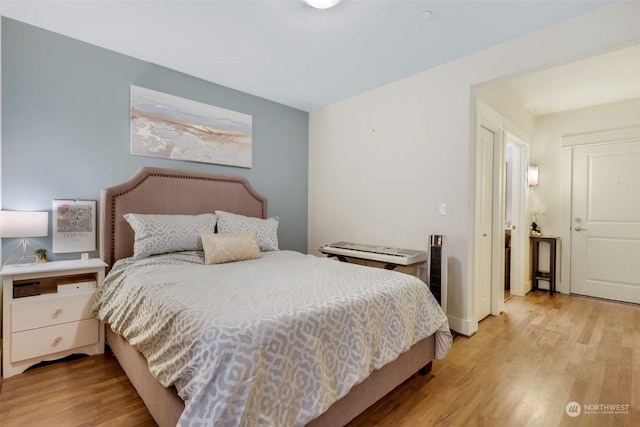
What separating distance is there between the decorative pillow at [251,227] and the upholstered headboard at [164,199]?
33cm

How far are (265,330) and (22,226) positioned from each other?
207 cm

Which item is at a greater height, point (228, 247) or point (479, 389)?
point (228, 247)

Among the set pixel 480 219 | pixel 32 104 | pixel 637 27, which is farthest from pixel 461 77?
pixel 32 104

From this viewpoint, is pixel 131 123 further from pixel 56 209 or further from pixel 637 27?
pixel 637 27

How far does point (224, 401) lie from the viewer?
1.00 meters

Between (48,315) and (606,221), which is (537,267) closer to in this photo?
(606,221)

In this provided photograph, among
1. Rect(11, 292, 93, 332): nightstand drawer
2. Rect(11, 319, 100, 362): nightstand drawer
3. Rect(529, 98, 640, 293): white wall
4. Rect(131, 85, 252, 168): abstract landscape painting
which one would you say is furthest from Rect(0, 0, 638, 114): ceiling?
Rect(11, 319, 100, 362): nightstand drawer

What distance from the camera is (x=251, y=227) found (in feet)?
9.50

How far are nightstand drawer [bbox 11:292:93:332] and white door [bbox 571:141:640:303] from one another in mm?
5468

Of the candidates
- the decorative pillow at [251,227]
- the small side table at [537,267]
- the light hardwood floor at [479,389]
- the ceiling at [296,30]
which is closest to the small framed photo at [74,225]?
the light hardwood floor at [479,389]

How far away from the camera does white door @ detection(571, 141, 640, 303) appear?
3611 millimetres

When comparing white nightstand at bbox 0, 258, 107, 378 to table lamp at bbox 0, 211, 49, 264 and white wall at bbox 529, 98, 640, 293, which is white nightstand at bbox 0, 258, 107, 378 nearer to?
table lamp at bbox 0, 211, 49, 264

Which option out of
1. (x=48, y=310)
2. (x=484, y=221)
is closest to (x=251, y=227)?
(x=48, y=310)

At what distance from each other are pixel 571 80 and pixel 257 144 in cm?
347
